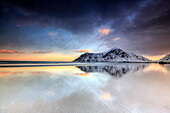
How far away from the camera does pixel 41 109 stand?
426cm

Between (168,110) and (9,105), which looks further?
(9,105)

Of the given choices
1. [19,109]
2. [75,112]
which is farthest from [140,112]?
[19,109]

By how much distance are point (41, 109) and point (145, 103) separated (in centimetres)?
551

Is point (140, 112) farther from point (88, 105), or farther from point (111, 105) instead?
point (88, 105)

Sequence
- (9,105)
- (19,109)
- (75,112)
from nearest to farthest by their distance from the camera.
Result: 1. (75,112)
2. (19,109)
3. (9,105)

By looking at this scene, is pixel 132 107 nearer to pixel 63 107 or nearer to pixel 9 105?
pixel 63 107

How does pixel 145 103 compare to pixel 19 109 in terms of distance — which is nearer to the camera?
pixel 19 109

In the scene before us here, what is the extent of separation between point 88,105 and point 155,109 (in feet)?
10.7

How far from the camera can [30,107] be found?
4.47 metres

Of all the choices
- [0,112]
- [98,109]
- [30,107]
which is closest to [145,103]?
[98,109]

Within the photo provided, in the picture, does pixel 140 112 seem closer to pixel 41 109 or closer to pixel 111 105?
pixel 111 105

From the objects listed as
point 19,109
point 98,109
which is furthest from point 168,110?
point 19,109

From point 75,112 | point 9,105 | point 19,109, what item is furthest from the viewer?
point 9,105

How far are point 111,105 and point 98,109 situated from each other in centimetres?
85
